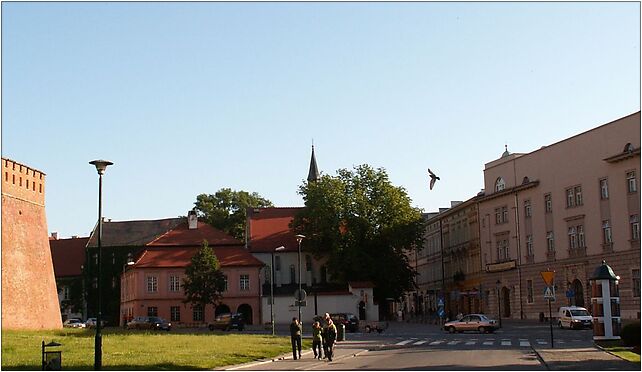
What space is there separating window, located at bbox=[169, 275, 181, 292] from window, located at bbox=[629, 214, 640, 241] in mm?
43190

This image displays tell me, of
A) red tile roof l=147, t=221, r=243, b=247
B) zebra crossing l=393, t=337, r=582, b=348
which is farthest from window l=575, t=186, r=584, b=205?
red tile roof l=147, t=221, r=243, b=247

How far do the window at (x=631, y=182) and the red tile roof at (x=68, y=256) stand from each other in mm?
66159

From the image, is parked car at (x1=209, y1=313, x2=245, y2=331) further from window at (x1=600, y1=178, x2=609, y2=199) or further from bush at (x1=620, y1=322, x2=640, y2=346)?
bush at (x1=620, y1=322, x2=640, y2=346)

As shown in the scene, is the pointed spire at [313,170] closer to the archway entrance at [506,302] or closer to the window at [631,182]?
the archway entrance at [506,302]

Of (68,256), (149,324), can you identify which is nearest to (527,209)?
(149,324)

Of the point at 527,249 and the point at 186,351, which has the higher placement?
the point at 527,249

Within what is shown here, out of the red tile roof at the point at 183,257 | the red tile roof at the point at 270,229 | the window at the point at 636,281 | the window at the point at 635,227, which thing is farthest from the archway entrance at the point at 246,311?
the window at the point at 635,227

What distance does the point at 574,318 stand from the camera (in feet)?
186

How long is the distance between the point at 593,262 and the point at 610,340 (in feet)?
103

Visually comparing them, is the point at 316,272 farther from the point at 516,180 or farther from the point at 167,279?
the point at 516,180

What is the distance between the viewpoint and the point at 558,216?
7056 centimetres

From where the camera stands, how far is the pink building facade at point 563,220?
61.0 meters

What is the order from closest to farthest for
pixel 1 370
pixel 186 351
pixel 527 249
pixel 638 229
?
pixel 1 370, pixel 186 351, pixel 638 229, pixel 527 249

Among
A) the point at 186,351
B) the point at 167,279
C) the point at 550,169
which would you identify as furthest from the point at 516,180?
the point at 186,351
